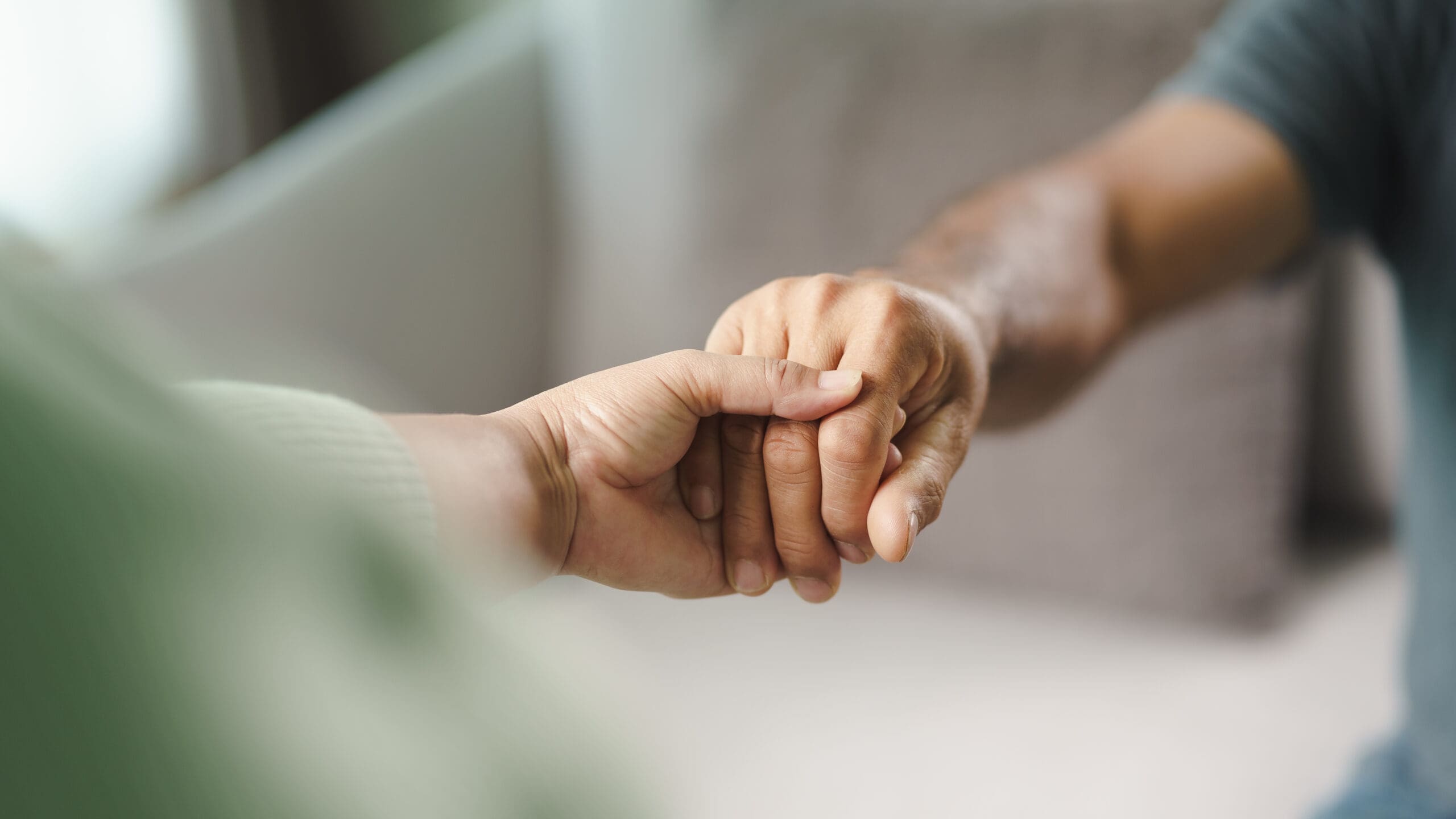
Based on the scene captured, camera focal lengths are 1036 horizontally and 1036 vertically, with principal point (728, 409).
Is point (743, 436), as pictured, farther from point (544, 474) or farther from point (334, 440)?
point (334, 440)

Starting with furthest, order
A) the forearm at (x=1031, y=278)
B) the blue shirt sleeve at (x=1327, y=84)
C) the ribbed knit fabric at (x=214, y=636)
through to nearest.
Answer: the blue shirt sleeve at (x=1327, y=84) → the forearm at (x=1031, y=278) → the ribbed knit fabric at (x=214, y=636)

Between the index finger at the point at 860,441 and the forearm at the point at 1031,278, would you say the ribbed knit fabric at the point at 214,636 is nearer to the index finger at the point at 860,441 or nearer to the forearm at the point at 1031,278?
the index finger at the point at 860,441

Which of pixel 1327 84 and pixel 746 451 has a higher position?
pixel 1327 84

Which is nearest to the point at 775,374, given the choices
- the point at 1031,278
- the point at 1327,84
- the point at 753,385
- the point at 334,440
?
the point at 753,385

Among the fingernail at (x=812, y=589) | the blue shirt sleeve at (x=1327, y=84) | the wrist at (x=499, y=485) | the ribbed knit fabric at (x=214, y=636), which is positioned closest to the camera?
the ribbed knit fabric at (x=214, y=636)

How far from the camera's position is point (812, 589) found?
39 cm

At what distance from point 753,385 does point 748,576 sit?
8 cm

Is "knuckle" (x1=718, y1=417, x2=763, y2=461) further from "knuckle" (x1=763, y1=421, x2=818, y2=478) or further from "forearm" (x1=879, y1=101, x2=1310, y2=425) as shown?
"forearm" (x1=879, y1=101, x2=1310, y2=425)

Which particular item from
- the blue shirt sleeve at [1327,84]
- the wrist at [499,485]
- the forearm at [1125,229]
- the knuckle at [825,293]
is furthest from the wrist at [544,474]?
the blue shirt sleeve at [1327,84]

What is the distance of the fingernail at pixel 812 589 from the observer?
38 centimetres

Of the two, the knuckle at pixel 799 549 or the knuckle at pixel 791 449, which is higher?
the knuckle at pixel 791 449

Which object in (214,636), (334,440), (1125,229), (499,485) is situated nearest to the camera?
(214,636)

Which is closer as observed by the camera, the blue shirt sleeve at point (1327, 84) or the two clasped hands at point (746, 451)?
the two clasped hands at point (746, 451)

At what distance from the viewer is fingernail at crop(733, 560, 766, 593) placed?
38 centimetres
